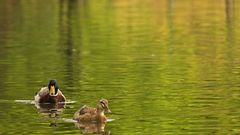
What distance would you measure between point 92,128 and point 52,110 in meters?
4.71

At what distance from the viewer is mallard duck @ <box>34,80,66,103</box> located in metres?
35.6

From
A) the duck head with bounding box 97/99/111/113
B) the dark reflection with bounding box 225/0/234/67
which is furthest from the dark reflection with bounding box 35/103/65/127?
the dark reflection with bounding box 225/0/234/67

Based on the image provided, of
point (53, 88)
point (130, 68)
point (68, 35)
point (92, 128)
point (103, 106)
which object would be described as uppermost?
point (103, 106)

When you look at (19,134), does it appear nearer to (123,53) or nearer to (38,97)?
(38,97)

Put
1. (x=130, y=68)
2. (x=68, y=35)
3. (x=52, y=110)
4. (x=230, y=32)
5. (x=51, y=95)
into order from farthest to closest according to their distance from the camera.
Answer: (x=68, y=35) < (x=230, y=32) < (x=130, y=68) < (x=51, y=95) < (x=52, y=110)

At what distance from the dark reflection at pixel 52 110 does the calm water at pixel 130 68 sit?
20 cm

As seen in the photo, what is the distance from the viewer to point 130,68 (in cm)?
4650

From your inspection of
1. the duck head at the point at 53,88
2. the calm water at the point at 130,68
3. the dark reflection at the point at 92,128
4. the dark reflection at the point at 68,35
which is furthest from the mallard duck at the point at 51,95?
the dark reflection at the point at 92,128

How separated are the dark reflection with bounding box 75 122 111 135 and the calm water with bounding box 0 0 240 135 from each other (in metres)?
0.25

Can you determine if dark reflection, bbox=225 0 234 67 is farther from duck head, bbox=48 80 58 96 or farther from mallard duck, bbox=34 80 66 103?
duck head, bbox=48 80 58 96

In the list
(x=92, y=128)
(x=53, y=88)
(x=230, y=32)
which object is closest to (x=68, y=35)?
(x=230, y=32)

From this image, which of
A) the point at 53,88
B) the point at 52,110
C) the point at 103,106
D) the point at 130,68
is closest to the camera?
the point at 103,106

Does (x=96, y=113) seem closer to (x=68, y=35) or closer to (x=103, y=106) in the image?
(x=103, y=106)

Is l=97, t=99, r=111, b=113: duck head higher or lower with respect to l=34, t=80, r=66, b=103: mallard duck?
higher
